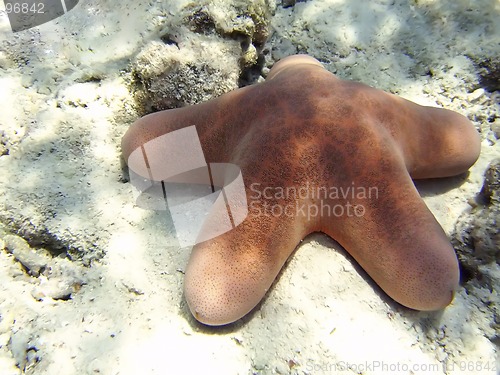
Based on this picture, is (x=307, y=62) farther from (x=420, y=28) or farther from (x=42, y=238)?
(x=42, y=238)

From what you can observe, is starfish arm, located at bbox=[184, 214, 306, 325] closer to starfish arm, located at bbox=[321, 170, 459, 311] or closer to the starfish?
the starfish

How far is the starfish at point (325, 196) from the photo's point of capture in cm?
196

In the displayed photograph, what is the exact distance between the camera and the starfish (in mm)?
1963

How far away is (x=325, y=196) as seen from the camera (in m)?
2.14

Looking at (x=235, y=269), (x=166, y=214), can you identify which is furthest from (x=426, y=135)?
(x=166, y=214)

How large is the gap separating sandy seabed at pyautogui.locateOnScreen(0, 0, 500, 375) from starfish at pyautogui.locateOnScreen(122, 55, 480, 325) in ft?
0.70

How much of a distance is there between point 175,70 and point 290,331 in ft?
6.65

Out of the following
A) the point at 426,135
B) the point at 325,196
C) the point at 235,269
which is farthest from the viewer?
the point at 426,135

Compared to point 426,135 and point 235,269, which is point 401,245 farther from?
point 235,269

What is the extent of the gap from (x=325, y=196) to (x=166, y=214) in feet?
3.85

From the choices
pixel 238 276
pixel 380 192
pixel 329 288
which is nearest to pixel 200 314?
pixel 238 276

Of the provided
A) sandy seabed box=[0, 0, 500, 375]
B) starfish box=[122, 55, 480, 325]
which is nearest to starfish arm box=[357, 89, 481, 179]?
starfish box=[122, 55, 480, 325]

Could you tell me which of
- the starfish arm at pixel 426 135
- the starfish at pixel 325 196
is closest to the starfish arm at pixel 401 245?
the starfish at pixel 325 196

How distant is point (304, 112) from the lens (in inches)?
85.7
